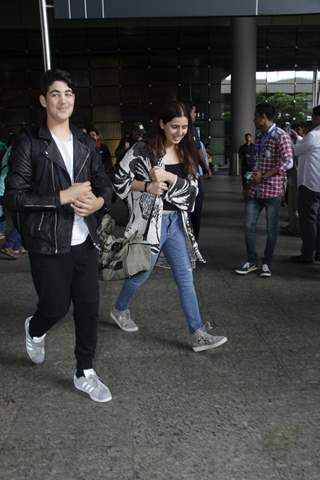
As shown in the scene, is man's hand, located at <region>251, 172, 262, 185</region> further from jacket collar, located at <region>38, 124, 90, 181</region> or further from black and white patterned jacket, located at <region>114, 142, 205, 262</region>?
jacket collar, located at <region>38, 124, 90, 181</region>

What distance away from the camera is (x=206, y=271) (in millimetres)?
6352

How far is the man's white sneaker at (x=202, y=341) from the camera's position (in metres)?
3.97

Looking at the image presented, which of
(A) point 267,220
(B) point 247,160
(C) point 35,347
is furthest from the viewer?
(B) point 247,160

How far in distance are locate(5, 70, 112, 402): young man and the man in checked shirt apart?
3.11 m

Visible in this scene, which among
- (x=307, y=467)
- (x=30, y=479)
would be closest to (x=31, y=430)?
(x=30, y=479)

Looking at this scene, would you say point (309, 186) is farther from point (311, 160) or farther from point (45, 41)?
point (45, 41)

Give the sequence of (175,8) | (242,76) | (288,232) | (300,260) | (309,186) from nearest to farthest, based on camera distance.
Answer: (309,186), (300,260), (288,232), (175,8), (242,76)

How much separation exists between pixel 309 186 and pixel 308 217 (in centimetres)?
39

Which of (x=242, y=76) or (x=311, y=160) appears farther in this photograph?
(x=242, y=76)

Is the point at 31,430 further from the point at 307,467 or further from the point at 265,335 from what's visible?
the point at 265,335

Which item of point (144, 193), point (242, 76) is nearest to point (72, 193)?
point (144, 193)

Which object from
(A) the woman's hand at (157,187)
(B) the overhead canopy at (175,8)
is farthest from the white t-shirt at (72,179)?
(B) the overhead canopy at (175,8)

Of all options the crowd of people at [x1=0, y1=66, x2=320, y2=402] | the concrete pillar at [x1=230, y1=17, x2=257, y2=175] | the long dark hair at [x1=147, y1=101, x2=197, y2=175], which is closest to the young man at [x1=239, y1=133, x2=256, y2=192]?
the long dark hair at [x1=147, y1=101, x2=197, y2=175]

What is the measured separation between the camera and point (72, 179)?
307 cm
